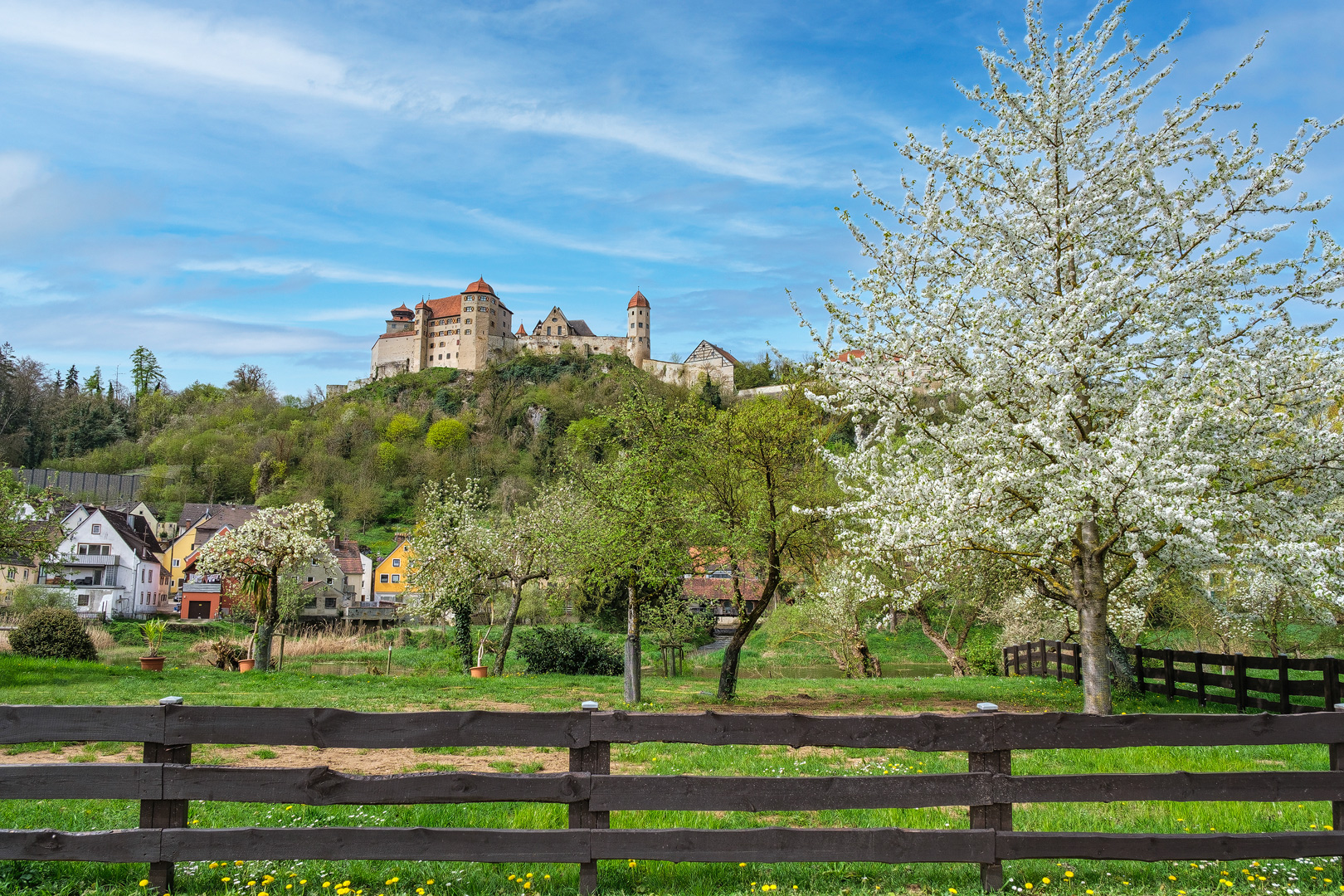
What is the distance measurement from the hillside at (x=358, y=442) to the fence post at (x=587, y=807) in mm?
61704

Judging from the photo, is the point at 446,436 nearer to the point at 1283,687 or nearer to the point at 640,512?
the point at 640,512

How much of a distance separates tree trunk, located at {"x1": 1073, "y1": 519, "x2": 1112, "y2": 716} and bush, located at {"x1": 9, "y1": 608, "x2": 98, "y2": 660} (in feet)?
73.2

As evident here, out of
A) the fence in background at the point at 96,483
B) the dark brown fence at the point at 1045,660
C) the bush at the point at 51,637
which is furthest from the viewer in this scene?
the fence in background at the point at 96,483

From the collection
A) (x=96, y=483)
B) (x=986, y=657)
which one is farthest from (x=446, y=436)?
(x=986, y=657)

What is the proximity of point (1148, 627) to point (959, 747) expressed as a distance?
23695 mm

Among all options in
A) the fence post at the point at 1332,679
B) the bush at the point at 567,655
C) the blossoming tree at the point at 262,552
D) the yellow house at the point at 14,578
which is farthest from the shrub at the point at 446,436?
the fence post at the point at 1332,679

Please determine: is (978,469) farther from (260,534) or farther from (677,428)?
(260,534)

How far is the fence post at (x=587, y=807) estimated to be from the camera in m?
4.61

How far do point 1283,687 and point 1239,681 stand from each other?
0.88m

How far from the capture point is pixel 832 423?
15.6 m

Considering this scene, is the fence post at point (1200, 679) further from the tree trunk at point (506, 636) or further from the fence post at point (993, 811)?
the tree trunk at point (506, 636)

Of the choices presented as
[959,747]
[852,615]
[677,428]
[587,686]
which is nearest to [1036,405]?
[959,747]

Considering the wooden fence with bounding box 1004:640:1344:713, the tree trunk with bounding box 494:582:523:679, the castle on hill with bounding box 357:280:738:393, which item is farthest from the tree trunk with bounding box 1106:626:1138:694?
the castle on hill with bounding box 357:280:738:393

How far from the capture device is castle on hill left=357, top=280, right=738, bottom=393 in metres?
128
